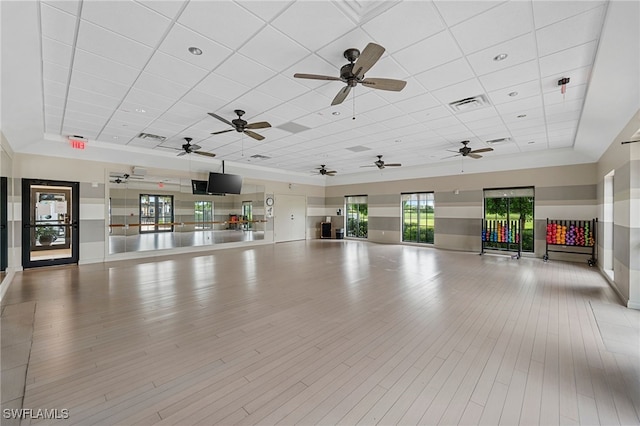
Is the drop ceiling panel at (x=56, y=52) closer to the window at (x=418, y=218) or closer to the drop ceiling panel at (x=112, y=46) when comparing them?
the drop ceiling panel at (x=112, y=46)

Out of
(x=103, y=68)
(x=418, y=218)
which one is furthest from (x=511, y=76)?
(x=418, y=218)

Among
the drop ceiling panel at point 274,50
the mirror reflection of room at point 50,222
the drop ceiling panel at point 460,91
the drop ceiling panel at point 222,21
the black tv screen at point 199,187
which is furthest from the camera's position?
the black tv screen at point 199,187

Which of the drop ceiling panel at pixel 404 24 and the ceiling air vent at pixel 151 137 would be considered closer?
the drop ceiling panel at pixel 404 24

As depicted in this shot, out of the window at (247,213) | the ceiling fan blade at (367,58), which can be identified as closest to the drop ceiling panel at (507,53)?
the ceiling fan blade at (367,58)

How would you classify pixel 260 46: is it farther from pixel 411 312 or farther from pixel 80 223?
pixel 80 223

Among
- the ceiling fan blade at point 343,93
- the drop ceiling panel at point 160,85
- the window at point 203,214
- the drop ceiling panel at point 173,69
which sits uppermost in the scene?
the drop ceiling panel at point 173,69

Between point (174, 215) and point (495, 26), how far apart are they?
997 cm

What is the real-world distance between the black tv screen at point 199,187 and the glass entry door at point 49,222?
3154 mm

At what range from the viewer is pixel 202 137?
7.37 meters

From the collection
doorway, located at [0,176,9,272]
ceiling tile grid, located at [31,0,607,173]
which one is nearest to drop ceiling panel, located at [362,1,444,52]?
ceiling tile grid, located at [31,0,607,173]

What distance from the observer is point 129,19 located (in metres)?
2.88

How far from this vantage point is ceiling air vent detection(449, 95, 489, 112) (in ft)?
15.9

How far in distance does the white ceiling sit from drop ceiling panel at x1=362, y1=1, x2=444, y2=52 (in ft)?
0.04

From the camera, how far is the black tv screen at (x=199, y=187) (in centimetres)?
987
